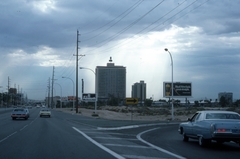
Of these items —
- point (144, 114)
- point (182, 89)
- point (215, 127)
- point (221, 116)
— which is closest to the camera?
point (215, 127)

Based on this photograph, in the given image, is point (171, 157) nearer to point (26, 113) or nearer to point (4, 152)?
point (4, 152)

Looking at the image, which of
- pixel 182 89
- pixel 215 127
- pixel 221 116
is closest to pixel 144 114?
pixel 182 89

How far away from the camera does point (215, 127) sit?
16781 mm

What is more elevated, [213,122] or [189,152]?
[213,122]

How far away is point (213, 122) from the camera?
1716cm

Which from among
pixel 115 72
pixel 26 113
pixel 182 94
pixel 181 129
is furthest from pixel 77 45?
pixel 115 72

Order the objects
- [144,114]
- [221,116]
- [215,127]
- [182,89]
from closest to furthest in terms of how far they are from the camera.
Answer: [215,127] < [221,116] < [182,89] < [144,114]

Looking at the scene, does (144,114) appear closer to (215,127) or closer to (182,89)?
(182,89)

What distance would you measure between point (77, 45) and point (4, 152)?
2586 inches

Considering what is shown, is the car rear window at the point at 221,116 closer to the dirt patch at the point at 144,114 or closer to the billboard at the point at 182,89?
the dirt patch at the point at 144,114

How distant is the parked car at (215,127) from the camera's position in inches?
658

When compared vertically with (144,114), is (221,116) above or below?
above

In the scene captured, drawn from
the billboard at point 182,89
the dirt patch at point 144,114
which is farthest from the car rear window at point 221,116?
the billboard at point 182,89

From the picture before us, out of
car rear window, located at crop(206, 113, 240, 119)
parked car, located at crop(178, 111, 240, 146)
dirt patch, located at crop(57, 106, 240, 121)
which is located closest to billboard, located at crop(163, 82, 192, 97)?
dirt patch, located at crop(57, 106, 240, 121)
